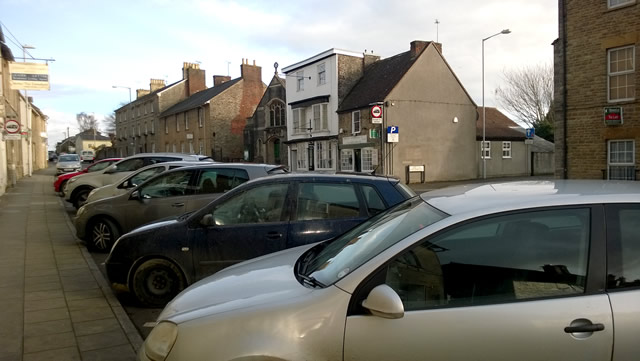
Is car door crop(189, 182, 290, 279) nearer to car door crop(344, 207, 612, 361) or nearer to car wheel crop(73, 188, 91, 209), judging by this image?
car door crop(344, 207, 612, 361)

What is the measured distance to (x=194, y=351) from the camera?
2.40 metres

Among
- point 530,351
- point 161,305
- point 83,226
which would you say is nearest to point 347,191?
point 161,305

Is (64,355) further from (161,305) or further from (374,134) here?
(374,134)

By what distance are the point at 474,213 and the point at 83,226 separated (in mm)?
7928

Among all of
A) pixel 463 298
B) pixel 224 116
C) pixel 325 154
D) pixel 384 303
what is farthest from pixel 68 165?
pixel 463 298

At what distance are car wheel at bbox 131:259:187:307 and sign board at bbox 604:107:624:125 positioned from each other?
15562 millimetres

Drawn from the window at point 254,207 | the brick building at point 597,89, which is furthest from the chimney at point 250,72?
the window at point 254,207

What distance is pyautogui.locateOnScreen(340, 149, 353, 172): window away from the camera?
102ft

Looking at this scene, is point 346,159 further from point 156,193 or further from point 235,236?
point 235,236

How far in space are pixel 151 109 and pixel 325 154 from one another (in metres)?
30.8

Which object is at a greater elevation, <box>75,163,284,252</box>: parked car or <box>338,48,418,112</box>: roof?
<box>338,48,418,112</box>: roof

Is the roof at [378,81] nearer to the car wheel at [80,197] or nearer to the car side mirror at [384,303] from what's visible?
→ the car wheel at [80,197]

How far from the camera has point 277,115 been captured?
39406 mm

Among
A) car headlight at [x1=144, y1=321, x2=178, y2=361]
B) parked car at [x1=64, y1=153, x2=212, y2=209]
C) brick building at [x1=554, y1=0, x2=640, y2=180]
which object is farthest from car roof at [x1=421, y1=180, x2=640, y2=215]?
brick building at [x1=554, y1=0, x2=640, y2=180]
